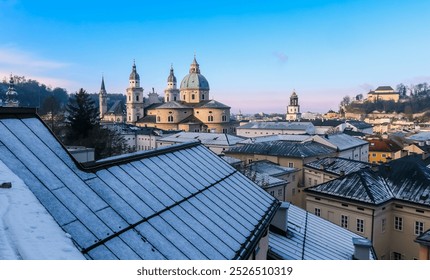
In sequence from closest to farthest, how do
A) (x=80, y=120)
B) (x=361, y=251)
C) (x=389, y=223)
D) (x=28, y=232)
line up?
(x=28, y=232) < (x=361, y=251) < (x=389, y=223) < (x=80, y=120)

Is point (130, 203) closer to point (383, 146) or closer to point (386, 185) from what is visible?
point (386, 185)

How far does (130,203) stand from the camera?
15.9 ft

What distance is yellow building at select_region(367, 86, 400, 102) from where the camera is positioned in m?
127

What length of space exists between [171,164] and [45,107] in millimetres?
39904

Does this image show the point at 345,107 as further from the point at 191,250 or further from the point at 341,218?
the point at 191,250

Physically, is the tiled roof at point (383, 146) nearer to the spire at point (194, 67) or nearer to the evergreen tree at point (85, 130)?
the evergreen tree at point (85, 130)

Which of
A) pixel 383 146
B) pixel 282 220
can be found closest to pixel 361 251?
pixel 282 220

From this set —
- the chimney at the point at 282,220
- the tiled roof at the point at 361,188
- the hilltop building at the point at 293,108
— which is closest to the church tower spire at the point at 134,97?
the hilltop building at the point at 293,108

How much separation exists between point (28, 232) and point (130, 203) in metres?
1.89

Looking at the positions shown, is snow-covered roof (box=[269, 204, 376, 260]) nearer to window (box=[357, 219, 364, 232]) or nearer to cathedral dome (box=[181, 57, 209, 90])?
window (box=[357, 219, 364, 232])

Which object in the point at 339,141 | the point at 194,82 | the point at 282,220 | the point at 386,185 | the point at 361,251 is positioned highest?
the point at 194,82

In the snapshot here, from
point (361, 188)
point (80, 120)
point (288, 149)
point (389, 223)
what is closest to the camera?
point (389, 223)

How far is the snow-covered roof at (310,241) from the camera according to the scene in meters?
8.35

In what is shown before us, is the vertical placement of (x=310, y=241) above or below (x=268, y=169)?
above
